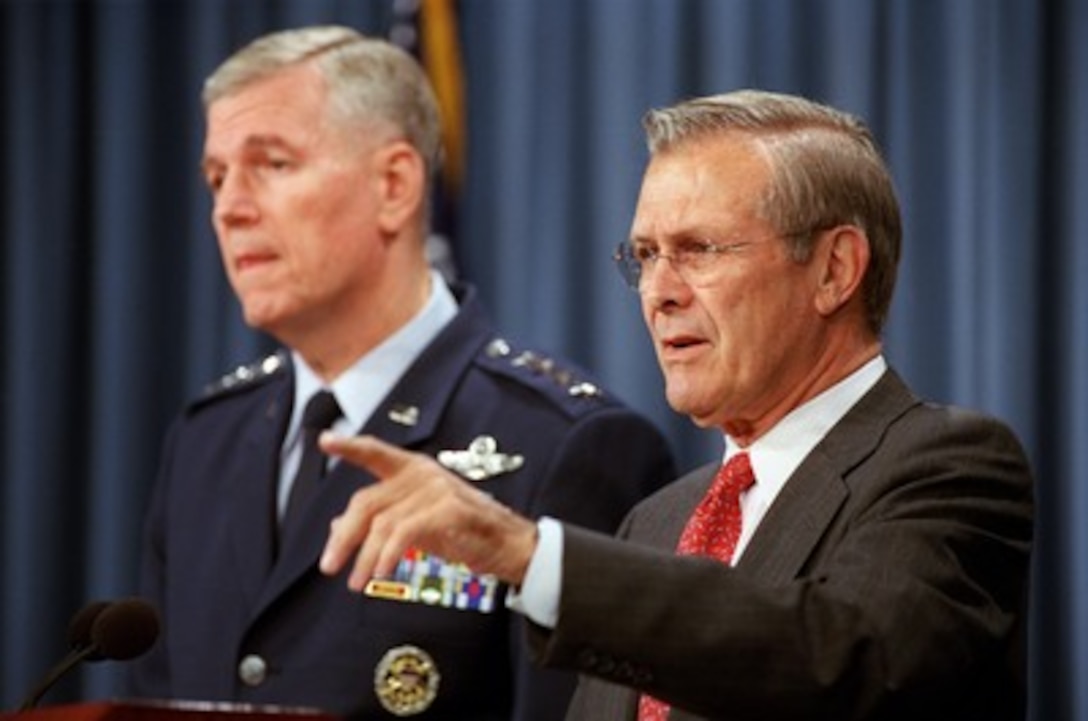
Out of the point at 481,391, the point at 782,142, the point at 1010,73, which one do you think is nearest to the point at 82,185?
the point at 481,391

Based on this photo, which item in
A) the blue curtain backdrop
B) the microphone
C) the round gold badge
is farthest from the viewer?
the blue curtain backdrop

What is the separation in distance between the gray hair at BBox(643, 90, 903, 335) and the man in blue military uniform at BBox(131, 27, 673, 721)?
85 cm

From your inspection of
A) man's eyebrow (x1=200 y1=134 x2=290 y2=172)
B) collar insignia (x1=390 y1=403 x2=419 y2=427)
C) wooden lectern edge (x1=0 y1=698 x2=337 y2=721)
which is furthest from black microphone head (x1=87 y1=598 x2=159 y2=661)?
man's eyebrow (x1=200 y1=134 x2=290 y2=172)

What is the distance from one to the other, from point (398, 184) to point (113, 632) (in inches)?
56.5

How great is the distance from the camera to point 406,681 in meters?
3.33

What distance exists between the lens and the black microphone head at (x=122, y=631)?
246 centimetres

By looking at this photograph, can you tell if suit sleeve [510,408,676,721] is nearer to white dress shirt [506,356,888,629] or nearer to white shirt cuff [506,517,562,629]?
white dress shirt [506,356,888,629]

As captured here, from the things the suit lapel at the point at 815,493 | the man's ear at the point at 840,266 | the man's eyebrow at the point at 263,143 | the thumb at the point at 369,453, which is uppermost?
the man's eyebrow at the point at 263,143

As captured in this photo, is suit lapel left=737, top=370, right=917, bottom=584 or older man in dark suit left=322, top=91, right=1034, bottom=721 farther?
suit lapel left=737, top=370, right=917, bottom=584

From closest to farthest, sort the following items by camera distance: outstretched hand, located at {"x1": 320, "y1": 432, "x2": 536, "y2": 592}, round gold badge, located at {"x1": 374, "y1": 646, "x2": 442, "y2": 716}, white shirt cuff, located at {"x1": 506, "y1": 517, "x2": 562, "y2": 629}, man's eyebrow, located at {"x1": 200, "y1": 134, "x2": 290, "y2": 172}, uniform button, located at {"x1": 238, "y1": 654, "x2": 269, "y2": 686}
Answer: outstretched hand, located at {"x1": 320, "y1": 432, "x2": 536, "y2": 592}
white shirt cuff, located at {"x1": 506, "y1": 517, "x2": 562, "y2": 629}
round gold badge, located at {"x1": 374, "y1": 646, "x2": 442, "y2": 716}
uniform button, located at {"x1": 238, "y1": 654, "x2": 269, "y2": 686}
man's eyebrow, located at {"x1": 200, "y1": 134, "x2": 290, "y2": 172}

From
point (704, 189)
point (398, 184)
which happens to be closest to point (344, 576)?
point (398, 184)

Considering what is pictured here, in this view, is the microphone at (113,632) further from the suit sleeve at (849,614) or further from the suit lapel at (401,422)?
the suit lapel at (401,422)

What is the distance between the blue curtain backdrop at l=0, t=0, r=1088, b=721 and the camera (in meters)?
3.89

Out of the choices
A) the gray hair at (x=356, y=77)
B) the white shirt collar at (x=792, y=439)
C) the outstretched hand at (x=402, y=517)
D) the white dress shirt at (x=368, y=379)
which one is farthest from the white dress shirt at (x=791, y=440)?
the gray hair at (x=356, y=77)
